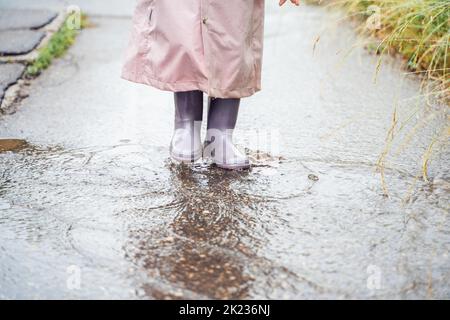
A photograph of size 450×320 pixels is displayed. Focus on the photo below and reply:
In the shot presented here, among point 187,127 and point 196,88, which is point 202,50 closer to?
point 196,88

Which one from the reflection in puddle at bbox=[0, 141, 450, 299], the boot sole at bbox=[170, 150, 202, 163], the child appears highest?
the child

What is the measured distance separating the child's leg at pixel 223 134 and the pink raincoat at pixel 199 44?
16cm

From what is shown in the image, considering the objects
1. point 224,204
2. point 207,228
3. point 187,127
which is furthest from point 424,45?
point 207,228

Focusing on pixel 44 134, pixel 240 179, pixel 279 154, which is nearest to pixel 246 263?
pixel 240 179

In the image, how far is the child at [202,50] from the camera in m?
2.72

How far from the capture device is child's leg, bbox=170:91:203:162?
3.02 metres

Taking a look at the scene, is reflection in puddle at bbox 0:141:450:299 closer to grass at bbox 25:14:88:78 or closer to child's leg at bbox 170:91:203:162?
child's leg at bbox 170:91:203:162

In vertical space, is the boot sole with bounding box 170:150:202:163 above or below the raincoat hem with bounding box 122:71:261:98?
below

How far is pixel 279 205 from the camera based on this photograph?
2.62 m

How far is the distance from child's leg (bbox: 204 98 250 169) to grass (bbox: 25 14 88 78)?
200 cm

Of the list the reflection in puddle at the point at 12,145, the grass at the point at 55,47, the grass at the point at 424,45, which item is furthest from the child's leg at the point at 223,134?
the grass at the point at 55,47

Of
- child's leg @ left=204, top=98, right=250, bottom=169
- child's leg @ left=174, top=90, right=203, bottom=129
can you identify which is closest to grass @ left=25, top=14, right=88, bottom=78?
child's leg @ left=174, top=90, right=203, bottom=129

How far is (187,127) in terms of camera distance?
306 centimetres
